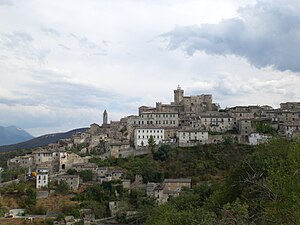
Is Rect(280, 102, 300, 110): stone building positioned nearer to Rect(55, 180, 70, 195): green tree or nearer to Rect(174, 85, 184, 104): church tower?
Rect(174, 85, 184, 104): church tower

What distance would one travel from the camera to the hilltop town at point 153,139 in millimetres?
46750

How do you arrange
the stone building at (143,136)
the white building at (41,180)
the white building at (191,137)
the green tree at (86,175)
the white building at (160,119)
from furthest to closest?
the white building at (160,119)
the stone building at (143,136)
the white building at (191,137)
the green tree at (86,175)
the white building at (41,180)

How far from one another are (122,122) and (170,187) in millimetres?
24590

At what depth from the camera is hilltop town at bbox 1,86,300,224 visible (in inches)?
1841

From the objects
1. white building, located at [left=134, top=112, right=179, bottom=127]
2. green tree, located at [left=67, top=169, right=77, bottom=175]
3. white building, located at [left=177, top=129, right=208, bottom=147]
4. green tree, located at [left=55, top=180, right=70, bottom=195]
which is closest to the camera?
green tree, located at [left=55, top=180, right=70, bottom=195]

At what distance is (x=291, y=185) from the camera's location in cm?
1282

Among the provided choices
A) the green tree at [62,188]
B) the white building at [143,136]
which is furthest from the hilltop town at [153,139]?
the green tree at [62,188]

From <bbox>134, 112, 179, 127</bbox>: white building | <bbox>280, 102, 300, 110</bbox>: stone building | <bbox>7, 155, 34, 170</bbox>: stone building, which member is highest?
<bbox>280, 102, 300, 110</bbox>: stone building

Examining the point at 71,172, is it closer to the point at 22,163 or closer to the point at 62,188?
the point at 62,188

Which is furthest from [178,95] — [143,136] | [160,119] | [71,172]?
[71,172]

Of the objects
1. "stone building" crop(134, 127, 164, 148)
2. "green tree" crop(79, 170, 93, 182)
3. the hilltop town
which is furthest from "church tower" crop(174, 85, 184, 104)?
"green tree" crop(79, 170, 93, 182)

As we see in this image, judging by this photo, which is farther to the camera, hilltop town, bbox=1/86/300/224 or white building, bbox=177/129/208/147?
white building, bbox=177/129/208/147

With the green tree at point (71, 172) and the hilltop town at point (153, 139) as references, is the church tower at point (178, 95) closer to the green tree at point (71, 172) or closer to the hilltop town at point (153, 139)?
the hilltop town at point (153, 139)

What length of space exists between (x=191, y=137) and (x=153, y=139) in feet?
17.2
